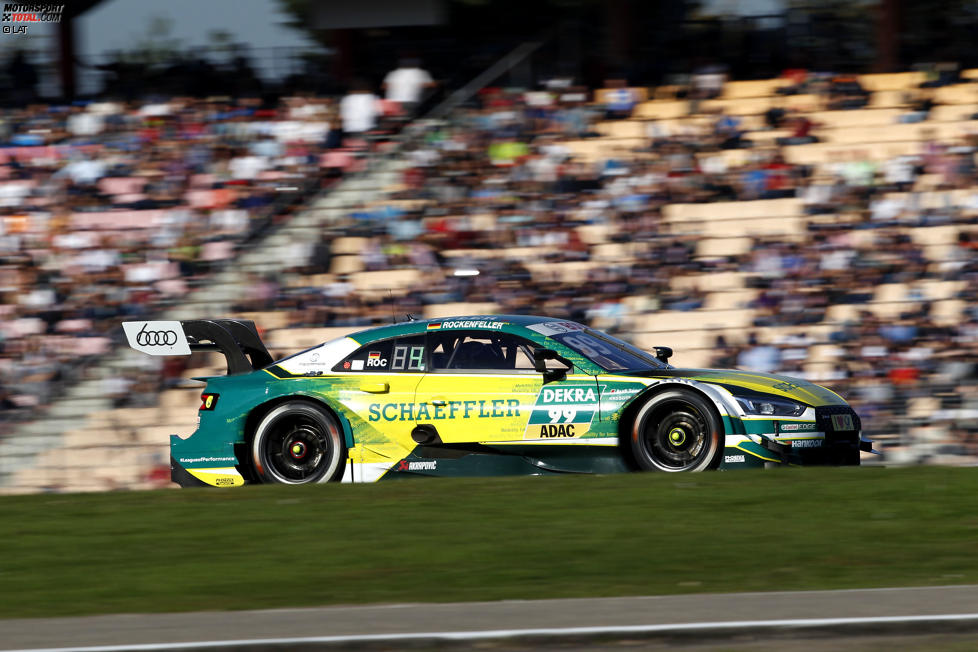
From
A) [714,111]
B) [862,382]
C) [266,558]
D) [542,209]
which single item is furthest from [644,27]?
[266,558]

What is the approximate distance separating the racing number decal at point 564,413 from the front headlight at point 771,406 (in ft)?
3.69

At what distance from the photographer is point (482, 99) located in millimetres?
18656

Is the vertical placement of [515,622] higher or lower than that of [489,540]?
higher

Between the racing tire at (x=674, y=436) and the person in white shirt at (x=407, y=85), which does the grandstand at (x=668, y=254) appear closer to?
the person in white shirt at (x=407, y=85)

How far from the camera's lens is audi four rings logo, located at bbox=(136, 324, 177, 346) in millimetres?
11836

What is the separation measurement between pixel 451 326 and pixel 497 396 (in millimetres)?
835

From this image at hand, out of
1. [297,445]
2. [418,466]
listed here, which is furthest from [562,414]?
[297,445]

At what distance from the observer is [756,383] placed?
35.6 ft

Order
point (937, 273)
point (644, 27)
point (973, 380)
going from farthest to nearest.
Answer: point (644, 27)
point (937, 273)
point (973, 380)

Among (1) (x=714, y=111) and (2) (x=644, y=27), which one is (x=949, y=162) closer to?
(1) (x=714, y=111)

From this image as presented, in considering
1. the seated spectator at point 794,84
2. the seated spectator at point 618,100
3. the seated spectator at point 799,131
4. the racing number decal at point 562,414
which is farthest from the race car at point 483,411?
the seated spectator at point 794,84

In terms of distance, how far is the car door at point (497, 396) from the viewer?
35.6 ft

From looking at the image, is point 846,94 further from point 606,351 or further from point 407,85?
point 606,351

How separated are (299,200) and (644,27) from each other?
18.1 feet
